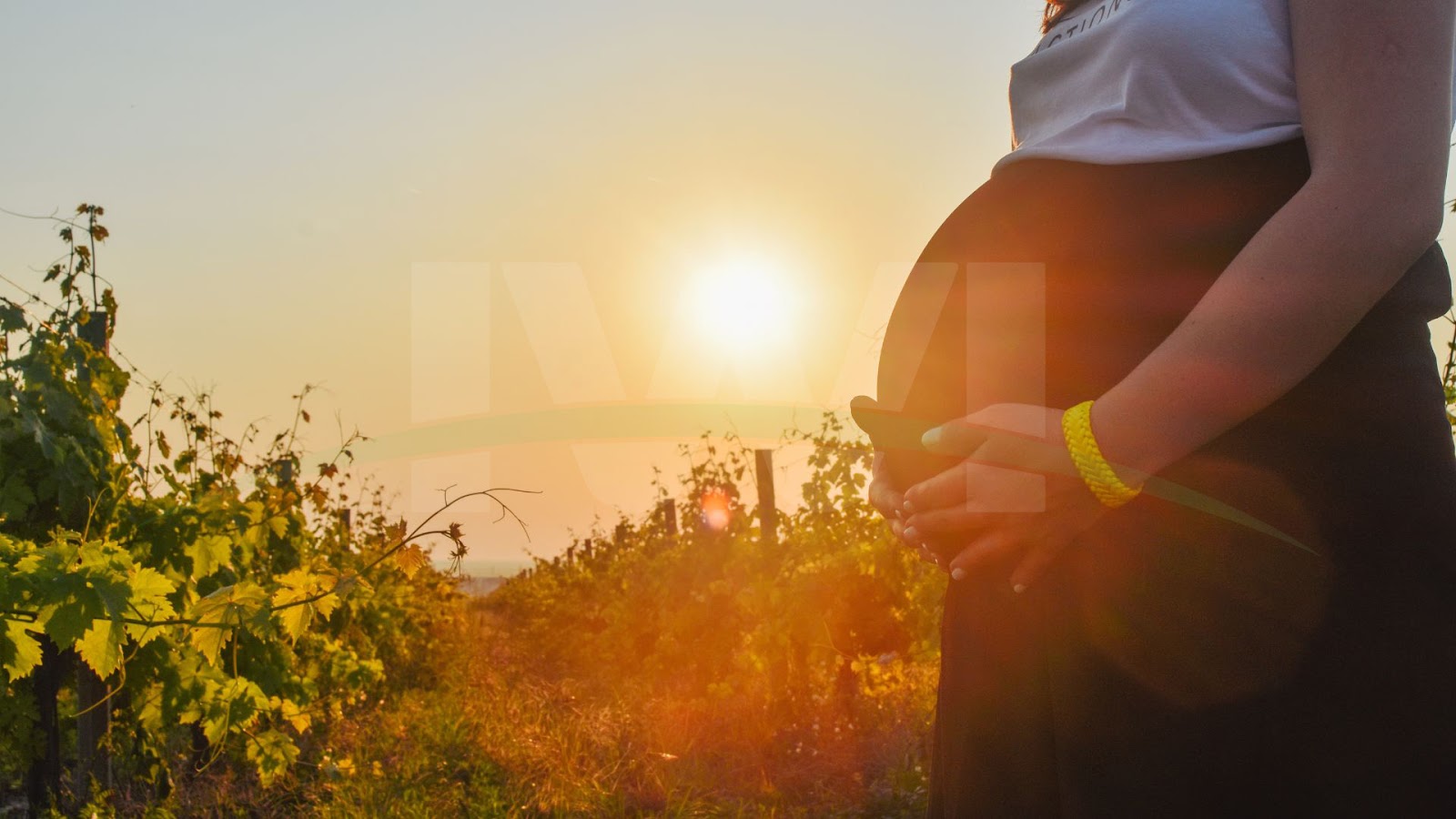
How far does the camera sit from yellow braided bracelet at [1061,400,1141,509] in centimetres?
95

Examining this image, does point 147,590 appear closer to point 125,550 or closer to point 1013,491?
point 125,550

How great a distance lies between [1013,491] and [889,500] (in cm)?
31

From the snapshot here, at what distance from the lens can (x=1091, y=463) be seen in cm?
95

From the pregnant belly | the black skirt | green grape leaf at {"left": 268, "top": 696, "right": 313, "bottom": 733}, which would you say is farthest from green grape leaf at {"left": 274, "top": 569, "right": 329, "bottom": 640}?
green grape leaf at {"left": 268, "top": 696, "right": 313, "bottom": 733}

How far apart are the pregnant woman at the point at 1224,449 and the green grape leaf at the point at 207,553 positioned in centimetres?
359

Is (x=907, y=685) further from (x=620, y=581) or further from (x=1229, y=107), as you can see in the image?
(x=1229, y=107)

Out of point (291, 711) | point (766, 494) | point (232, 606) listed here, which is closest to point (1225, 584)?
point (232, 606)

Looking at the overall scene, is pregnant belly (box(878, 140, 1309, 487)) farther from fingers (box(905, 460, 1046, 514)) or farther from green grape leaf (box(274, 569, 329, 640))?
green grape leaf (box(274, 569, 329, 640))

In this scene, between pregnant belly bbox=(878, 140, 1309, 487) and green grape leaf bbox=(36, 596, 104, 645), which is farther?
green grape leaf bbox=(36, 596, 104, 645)

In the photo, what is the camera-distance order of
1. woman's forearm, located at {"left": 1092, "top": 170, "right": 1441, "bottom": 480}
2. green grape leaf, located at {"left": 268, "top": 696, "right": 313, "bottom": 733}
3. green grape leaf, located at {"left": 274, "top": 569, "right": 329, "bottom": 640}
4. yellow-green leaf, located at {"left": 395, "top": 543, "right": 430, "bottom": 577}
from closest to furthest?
woman's forearm, located at {"left": 1092, "top": 170, "right": 1441, "bottom": 480} → yellow-green leaf, located at {"left": 395, "top": 543, "right": 430, "bottom": 577} → green grape leaf, located at {"left": 274, "top": 569, "right": 329, "bottom": 640} → green grape leaf, located at {"left": 268, "top": 696, "right": 313, "bottom": 733}

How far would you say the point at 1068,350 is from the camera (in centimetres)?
108

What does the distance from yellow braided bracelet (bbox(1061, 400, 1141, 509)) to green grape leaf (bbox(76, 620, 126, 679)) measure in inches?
83.1

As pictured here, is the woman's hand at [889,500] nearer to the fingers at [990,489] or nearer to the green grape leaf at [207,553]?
the fingers at [990,489]

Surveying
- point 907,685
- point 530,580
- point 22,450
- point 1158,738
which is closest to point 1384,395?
point 1158,738
